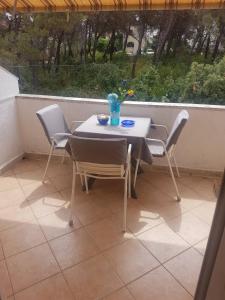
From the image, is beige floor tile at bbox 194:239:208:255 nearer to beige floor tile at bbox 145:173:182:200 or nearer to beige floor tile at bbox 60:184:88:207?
beige floor tile at bbox 145:173:182:200

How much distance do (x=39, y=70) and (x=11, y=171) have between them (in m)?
3.55

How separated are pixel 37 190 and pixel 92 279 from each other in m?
1.33

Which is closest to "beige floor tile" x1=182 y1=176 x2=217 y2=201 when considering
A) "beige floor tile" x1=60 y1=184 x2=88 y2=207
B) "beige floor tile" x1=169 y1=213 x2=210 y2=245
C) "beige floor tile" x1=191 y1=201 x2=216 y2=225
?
"beige floor tile" x1=191 y1=201 x2=216 y2=225

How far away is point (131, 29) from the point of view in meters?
5.56

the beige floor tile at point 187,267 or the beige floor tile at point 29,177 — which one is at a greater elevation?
the beige floor tile at point 187,267

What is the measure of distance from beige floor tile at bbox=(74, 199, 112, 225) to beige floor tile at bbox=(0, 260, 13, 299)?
699mm

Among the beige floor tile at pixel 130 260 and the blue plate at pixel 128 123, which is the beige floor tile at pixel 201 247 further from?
the blue plate at pixel 128 123

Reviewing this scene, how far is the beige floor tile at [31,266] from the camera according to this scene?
5.29 feet

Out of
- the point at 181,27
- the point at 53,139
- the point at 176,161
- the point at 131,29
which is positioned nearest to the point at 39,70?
the point at 131,29

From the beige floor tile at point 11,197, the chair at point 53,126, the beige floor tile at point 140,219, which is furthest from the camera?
the chair at point 53,126

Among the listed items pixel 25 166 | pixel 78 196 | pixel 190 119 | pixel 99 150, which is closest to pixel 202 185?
pixel 190 119

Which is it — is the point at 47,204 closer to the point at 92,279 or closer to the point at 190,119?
the point at 92,279

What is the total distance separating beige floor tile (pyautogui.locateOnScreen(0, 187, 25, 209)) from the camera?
2445 mm

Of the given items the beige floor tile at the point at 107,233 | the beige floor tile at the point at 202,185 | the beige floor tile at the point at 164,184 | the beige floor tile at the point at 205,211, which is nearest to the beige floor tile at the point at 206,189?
the beige floor tile at the point at 202,185
